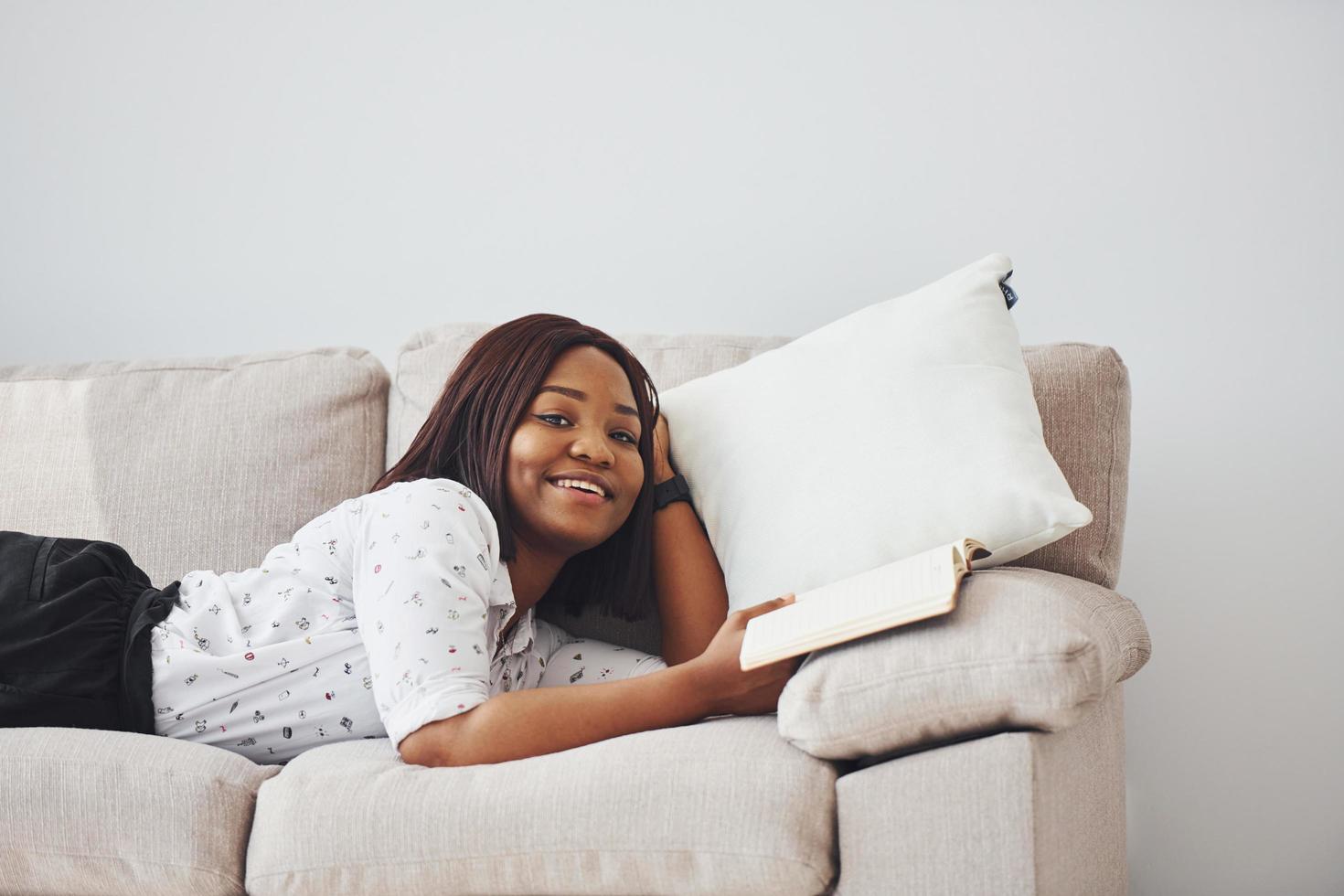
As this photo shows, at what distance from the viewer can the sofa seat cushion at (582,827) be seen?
0.98m

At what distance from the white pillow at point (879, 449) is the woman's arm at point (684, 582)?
4cm

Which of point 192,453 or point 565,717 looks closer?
point 565,717

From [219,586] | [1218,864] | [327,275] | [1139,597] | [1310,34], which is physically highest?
[1310,34]

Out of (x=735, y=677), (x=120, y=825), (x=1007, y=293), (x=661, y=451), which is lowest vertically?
(x=120, y=825)

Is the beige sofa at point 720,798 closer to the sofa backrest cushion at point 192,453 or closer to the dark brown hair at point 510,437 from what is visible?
the dark brown hair at point 510,437

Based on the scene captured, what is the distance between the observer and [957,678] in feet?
3.21

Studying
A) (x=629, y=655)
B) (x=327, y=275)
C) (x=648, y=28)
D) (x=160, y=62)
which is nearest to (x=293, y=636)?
(x=629, y=655)

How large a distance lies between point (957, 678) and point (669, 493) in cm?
70

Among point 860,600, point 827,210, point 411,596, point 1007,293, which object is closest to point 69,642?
point 411,596

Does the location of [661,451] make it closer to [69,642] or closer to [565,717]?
[565,717]

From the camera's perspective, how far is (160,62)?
2.39 m

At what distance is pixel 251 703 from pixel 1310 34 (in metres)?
2.03

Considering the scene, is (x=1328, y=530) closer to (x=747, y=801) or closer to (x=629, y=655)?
(x=629, y=655)

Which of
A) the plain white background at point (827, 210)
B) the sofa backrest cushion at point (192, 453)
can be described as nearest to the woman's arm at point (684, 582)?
the plain white background at point (827, 210)
